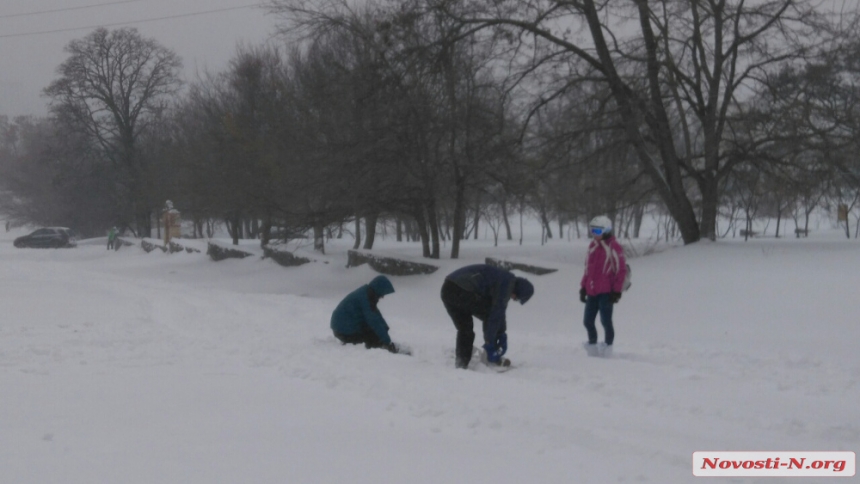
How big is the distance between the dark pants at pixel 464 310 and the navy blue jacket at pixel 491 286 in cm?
5

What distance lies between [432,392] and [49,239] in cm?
4912

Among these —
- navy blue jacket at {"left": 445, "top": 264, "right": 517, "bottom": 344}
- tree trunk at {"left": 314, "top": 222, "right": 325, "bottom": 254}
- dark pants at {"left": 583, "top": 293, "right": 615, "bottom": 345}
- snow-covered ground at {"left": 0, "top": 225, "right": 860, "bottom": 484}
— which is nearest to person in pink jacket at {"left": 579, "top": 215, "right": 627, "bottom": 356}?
dark pants at {"left": 583, "top": 293, "right": 615, "bottom": 345}

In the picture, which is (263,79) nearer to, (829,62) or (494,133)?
(494,133)

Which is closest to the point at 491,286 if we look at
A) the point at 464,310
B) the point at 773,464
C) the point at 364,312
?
the point at 464,310

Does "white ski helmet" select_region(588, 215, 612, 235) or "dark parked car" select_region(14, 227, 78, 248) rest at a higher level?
"white ski helmet" select_region(588, 215, 612, 235)

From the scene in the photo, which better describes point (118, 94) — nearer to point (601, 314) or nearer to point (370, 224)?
point (370, 224)

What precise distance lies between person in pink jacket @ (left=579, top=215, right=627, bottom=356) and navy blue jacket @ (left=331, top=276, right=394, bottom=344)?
7.66 feet

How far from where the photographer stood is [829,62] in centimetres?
1775

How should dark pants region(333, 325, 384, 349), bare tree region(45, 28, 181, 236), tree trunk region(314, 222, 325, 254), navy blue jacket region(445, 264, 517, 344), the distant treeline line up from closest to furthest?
navy blue jacket region(445, 264, 517, 344)
dark pants region(333, 325, 384, 349)
the distant treeline
tree trunk region(314, 222, 325, 254)
bare tree region(45, 28, 181, 236)

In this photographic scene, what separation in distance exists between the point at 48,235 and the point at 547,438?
5112cm

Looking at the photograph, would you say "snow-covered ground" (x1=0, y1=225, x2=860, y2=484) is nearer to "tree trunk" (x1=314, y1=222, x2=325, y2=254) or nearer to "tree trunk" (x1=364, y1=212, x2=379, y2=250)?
"tree trunk" (x1=364, y1=212, x2=379, y2=250)

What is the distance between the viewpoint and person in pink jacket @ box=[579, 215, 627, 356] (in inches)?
352

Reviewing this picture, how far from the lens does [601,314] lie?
9195 mm

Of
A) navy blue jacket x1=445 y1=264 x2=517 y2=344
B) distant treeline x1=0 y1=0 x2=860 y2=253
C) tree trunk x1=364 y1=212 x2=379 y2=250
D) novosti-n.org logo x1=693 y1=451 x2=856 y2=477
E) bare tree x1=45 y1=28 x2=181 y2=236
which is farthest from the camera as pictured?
bare tree x1=45 y1=28 x2=181 y2=236
